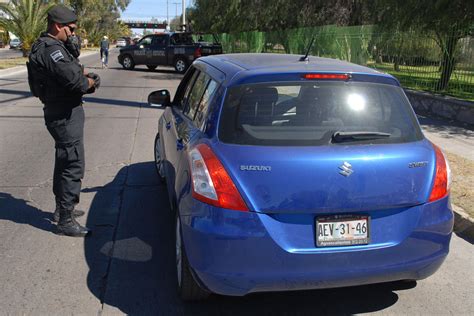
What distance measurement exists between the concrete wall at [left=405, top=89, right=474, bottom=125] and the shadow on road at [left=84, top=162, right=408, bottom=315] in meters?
8.00

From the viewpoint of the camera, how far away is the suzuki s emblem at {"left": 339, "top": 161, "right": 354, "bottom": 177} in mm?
2924

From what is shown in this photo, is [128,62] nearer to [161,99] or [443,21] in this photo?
[443,21]

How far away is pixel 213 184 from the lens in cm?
296

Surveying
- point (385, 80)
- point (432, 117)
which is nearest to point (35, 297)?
point (385, 80)

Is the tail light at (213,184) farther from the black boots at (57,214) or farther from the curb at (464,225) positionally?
the curb at (464,225)

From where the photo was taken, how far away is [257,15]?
84.7ft

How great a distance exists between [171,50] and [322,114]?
75.6ft

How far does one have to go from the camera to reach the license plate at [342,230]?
115 inches

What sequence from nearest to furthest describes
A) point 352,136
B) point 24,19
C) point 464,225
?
point 352,136, point 464,225, point 24,19

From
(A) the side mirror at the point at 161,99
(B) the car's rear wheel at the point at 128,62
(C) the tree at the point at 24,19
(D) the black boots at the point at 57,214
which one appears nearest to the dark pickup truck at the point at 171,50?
(B) the car's rear wheel at the point at 128,62

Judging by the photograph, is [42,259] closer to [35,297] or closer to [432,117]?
[35,297]

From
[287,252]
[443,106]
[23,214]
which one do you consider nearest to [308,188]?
[287,252]

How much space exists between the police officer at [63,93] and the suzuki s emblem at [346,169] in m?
2.37

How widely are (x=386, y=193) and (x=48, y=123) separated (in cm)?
293
